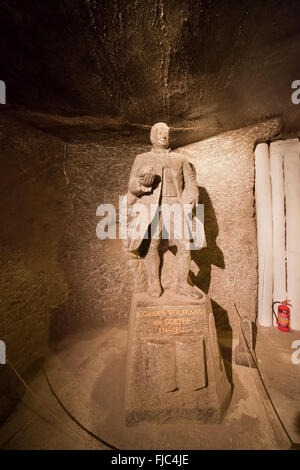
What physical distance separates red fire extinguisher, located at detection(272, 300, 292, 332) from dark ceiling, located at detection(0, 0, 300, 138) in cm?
262

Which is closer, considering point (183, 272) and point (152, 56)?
point (152, 56)

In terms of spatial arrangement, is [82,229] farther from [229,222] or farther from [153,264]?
[229,222]

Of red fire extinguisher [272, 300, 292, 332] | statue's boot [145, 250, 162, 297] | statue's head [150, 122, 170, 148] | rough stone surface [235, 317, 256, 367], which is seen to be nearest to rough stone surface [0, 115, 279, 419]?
statue's boot [145, 250, 162, 297]

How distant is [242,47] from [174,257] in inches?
85.7

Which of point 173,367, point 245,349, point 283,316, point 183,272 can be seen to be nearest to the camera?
point 173,367

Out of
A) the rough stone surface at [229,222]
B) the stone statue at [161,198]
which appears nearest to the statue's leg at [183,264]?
the stone statue at [161,198]

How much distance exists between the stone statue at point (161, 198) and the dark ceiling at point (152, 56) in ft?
1.80

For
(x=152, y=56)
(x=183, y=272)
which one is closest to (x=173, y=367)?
(x=183, y=272)

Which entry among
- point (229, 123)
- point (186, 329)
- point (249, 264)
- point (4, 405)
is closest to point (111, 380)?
point (4, 405)

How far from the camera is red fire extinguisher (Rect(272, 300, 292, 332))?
2.81 m

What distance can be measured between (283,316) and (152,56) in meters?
3.61

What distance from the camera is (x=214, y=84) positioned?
2033 mm

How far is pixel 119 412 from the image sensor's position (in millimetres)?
1811
